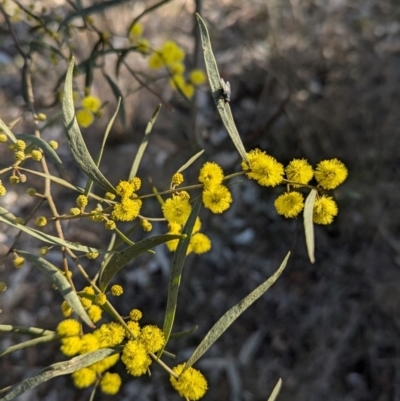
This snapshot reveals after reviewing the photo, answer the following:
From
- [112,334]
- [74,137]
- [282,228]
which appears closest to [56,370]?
[112,334]

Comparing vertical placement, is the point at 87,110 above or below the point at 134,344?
above

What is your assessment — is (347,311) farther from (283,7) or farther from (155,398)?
(283,7)

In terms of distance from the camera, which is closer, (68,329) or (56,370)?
(56,370)

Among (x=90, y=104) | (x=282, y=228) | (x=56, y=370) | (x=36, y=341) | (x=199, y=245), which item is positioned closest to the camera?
(x=56, y=370)

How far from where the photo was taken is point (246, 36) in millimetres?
3217

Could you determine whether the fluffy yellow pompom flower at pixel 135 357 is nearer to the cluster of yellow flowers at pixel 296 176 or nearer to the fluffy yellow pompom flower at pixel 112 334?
the fluffy yellow pompom flower at pixel 112 334

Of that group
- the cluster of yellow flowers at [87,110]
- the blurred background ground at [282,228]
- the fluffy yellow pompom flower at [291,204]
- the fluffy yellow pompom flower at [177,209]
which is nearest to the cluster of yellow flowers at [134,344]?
the fluffy yellow pompom flower at [177,209]

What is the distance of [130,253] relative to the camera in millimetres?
751

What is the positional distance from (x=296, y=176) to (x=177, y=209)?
0.20 meters

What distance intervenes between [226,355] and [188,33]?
Result: 6.91 feet

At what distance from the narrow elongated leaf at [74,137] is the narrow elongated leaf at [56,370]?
26 cm

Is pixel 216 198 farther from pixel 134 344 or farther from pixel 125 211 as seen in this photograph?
pixel 134 344

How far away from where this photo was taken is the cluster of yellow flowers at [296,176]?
0.77m

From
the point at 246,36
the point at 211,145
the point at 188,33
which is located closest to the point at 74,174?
the point at 211,145
